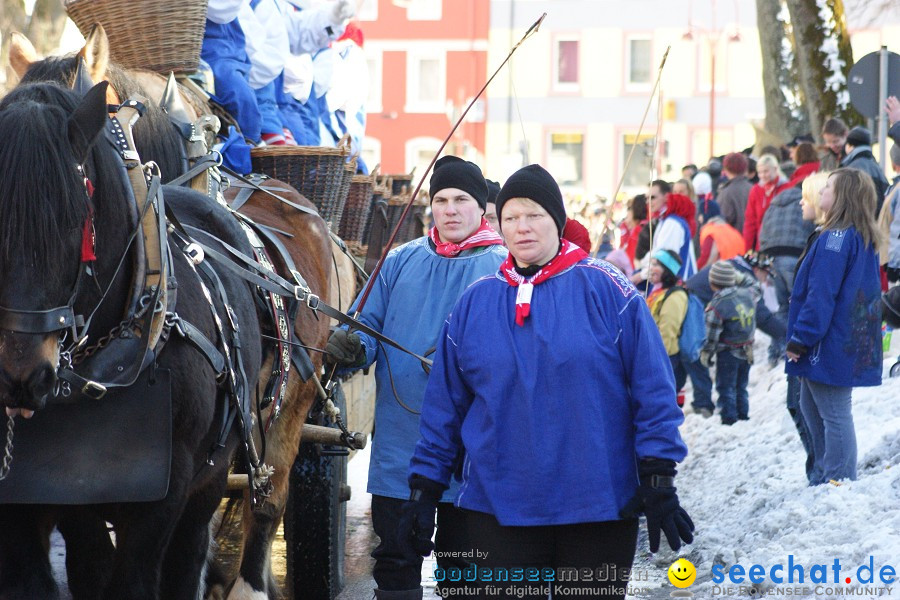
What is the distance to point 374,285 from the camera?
500 centimetres

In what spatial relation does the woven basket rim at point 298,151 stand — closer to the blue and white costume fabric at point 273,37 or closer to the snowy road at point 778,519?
the blue and white costume fabric at point 273,37

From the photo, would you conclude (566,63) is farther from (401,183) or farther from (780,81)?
(401,183)

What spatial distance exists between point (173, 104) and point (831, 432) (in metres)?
3.57

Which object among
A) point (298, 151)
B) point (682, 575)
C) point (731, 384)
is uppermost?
point (298, 151)

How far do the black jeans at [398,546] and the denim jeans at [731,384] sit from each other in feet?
17.8

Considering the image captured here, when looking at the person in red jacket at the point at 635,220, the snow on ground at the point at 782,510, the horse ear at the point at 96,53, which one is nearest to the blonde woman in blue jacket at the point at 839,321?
the snow on ground at the point at 782,510

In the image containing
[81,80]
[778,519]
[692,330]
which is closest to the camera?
[81,80]

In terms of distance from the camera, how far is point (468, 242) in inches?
189

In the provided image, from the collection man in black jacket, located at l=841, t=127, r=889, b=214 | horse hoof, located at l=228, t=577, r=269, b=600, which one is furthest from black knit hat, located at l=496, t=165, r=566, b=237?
man in black jacket, located at l=841, t=127, r=889, b=214

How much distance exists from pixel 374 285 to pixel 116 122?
5.06 feet

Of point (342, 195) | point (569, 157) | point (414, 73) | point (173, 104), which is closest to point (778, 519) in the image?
point (342, 195)

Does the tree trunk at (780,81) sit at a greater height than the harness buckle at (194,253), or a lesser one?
greater

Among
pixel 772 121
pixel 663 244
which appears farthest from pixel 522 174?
pixel 772 121

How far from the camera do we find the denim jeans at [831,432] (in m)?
6.40
